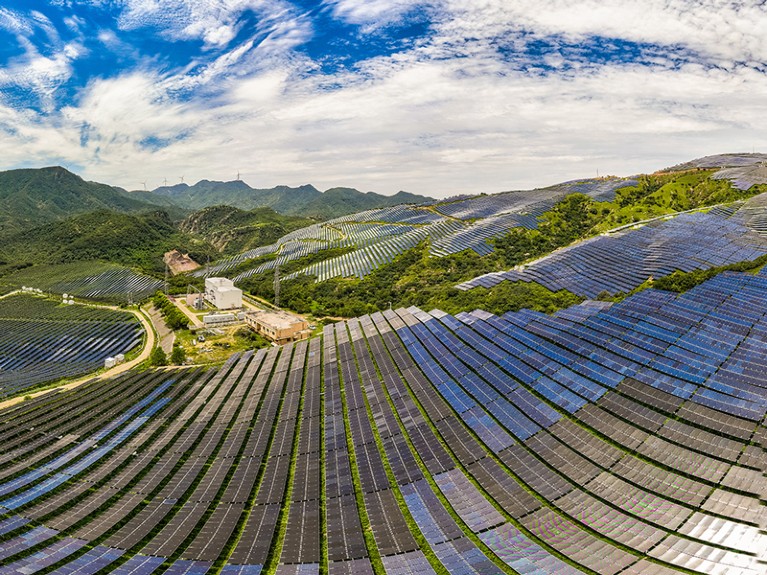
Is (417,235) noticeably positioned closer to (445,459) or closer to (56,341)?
(56,341)

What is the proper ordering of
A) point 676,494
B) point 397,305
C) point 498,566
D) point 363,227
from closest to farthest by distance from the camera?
point 498,566, point 676,494, point 397,305, point 363,227

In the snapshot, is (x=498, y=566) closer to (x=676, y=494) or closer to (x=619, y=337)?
(x=676, y=494)

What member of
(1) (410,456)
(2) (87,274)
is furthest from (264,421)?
(2) (87,274)

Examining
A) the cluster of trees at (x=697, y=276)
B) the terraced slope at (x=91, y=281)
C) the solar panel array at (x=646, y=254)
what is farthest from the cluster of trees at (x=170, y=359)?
the cluster of trees at (x=697, y=276)

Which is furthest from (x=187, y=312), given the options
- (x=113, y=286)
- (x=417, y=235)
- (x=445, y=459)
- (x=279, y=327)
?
(x=445, y=459)

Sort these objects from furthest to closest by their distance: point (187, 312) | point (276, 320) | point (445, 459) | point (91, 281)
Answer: point (91, 281) < point (187, 312) < point (276, 320) < point (445, 459)

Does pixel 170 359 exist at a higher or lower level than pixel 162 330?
lower
